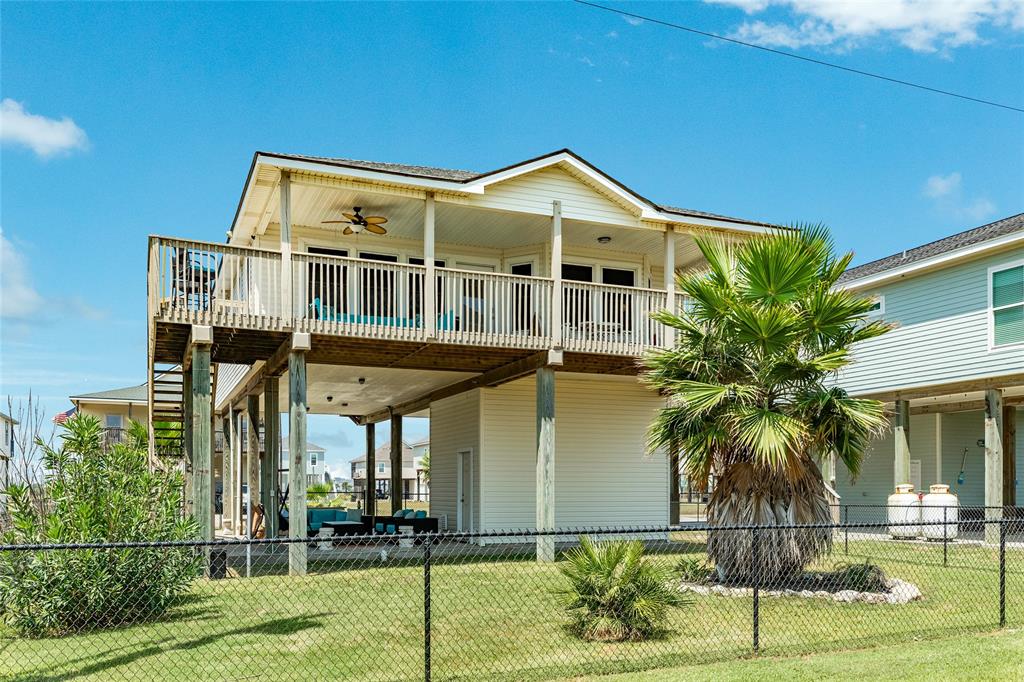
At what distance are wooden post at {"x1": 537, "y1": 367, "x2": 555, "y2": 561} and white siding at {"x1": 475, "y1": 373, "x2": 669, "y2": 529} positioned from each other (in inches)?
133

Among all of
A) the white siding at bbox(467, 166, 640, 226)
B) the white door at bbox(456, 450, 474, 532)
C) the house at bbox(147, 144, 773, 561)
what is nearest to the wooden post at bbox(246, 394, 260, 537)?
the house at bbox(147, 144, 773, 561)

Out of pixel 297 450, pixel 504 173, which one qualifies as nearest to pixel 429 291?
pixel 504 173

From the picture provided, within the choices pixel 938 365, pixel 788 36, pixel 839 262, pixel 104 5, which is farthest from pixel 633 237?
pixel 104 5

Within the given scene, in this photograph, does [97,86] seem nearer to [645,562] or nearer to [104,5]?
[104,5]

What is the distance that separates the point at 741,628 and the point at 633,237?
10655 millimetres

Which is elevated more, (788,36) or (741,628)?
(788,36)

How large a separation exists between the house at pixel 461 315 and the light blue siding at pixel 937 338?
537cm

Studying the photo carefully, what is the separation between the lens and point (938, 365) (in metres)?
20.1

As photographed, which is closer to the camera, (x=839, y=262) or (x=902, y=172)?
(x=839, y=262)

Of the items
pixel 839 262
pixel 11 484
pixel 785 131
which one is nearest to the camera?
pixel 11 484

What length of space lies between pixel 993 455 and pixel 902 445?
3.14m

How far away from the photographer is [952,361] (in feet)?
64.6

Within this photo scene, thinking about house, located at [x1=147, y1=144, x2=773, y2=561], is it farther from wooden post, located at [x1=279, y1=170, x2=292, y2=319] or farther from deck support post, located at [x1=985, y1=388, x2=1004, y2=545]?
deck support post, located at [x1=985, y1=388, x2=1004, y2=545]

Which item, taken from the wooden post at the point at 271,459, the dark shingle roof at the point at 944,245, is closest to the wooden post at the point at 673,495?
the dark shingle roof at the point at 944,245
